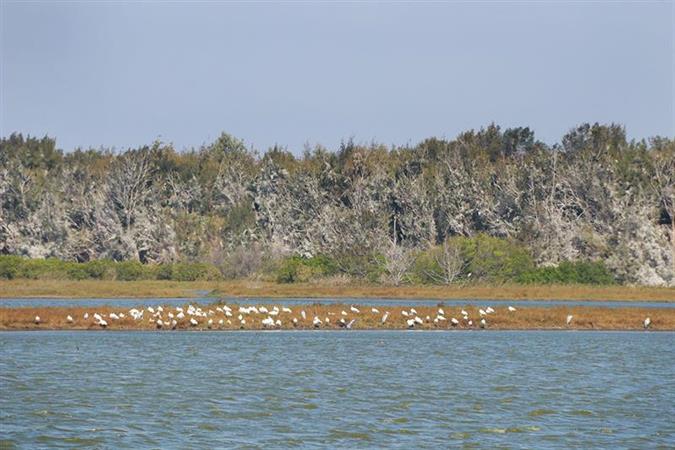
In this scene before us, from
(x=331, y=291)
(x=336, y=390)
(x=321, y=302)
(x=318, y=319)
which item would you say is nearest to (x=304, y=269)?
(x=331, y=291)

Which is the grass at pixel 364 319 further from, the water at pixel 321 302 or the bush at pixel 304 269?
the bush at pixel 304 269

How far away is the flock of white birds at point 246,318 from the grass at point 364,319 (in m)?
0.06

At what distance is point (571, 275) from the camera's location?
300ft

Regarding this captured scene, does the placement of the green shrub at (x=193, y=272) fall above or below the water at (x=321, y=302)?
above

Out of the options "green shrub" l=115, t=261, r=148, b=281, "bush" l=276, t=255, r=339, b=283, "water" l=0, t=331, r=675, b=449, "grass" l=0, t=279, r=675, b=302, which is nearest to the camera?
"water" l=0, t=331, r=675, b=449

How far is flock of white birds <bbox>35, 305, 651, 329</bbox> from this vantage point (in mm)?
56656

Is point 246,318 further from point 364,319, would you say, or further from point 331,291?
point 331,291

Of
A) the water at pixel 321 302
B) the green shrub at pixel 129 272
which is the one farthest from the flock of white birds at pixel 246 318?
the green shrub at pixel 129 272

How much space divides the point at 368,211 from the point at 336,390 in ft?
224

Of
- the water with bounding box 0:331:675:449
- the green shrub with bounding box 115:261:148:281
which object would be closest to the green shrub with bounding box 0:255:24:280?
the green shrub with bounding box 115:261:148:281

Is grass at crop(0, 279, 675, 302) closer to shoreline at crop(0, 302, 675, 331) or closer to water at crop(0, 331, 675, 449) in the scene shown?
shoreline at crop(0, 302, 675, 331)

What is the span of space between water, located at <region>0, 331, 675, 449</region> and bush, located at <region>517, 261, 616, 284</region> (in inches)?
1254

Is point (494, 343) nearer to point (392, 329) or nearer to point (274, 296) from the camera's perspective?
point (392, 329)

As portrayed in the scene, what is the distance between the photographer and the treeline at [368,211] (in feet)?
312
